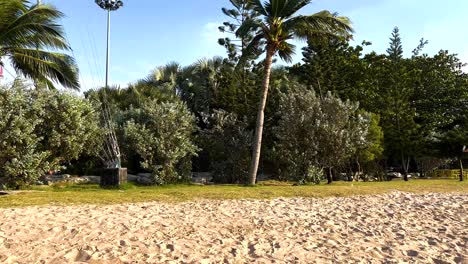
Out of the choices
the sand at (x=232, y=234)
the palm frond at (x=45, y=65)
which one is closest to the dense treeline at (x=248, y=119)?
the palm frond at (x=45, y=65)

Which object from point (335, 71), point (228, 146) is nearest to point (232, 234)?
point (228, 146)

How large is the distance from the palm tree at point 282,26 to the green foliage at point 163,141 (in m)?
2.99

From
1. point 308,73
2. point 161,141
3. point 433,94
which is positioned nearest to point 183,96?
point 308,73

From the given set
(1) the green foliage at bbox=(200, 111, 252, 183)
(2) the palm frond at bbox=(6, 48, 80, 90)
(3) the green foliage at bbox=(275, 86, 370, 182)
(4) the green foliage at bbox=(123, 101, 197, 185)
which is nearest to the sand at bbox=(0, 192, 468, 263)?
(4) the green foliage at bbox=(123, 101, 197, 185)

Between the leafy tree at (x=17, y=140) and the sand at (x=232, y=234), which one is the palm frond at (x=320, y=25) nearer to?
the sand at (x=232, y=234)

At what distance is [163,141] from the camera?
17250 mm

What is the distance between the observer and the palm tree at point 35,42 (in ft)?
45.0

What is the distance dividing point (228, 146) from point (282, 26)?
6162 mm

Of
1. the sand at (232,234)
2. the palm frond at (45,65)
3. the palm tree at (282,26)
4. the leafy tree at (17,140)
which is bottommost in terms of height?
the sand at (232,234)

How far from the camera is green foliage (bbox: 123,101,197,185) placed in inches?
674

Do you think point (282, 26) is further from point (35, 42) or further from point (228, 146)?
point (35, 42)

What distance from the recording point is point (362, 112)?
2086 centimetres

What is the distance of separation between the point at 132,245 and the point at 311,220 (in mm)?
3427

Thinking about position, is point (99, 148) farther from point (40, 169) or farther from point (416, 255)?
point (416, 255)
